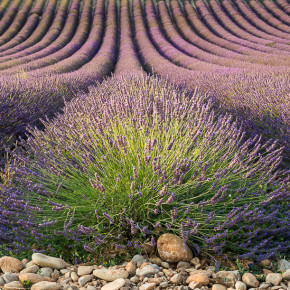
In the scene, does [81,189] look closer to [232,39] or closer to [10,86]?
[10,86]

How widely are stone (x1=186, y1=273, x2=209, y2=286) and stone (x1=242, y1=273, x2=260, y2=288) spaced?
194mm

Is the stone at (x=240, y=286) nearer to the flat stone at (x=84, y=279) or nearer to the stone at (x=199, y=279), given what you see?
the stone at (x=199, y=279)

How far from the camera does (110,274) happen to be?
60.8 inches

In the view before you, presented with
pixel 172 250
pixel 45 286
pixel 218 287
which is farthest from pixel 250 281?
pixel 45 286

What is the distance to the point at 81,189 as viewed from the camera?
1.99m

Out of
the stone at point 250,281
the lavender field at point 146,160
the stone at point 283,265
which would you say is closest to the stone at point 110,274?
the lavender field at point 146,160

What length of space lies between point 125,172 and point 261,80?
9.82ft

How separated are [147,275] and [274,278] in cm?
63

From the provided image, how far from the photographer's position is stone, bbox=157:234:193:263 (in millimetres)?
1657

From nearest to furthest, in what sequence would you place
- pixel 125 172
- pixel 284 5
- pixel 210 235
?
1. pixel 210 235
2. pixel 125 172
3. pixel 284 5

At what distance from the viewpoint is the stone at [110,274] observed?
60.6 inches

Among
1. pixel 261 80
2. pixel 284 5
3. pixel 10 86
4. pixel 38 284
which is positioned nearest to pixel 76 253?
pixel 38 284

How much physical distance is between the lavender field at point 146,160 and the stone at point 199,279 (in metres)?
0.19

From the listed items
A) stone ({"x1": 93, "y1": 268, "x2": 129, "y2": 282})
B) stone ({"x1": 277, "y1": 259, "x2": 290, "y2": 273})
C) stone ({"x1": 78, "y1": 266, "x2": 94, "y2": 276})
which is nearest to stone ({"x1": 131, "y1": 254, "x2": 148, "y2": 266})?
stone ({"x1": 93, "y1": 268, "x2": 129, "y2": 282})
